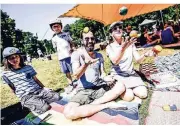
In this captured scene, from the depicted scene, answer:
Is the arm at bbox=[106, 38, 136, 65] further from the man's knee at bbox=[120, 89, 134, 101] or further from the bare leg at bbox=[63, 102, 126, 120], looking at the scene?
the bare leg at bbox=[63, 102, 126, 120]

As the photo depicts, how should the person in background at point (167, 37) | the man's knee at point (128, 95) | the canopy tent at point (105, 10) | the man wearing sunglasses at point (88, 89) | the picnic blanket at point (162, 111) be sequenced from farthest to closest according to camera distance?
the person in background at point (167, 37), the canopy tent at point (105, 10), the man's knee at point (128, 95), the man wearing sunglasses at point (88, 89), the picnic blanket at point (162, 111)

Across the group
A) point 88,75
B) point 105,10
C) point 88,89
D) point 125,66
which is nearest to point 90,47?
point 88,75

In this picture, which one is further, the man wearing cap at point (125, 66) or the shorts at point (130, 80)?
the shorts at point (130, 80)

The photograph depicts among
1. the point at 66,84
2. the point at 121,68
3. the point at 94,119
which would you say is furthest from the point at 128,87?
the point at 66,84

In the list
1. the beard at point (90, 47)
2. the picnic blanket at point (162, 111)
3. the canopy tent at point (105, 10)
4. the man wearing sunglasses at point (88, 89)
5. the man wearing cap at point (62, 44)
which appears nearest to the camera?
the picnic blanket at point (162, 111)

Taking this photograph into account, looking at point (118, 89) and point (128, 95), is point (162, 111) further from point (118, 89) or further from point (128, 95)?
point (118, 89)

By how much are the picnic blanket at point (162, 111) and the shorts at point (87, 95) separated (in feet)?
2.19

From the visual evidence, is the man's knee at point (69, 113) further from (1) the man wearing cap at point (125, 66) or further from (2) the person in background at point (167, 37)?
(2) the person in background at point (167, 37)

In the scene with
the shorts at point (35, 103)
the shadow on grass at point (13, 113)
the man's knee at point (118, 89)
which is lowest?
the shadow on grass at point (13, 113)

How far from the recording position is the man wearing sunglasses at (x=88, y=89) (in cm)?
287

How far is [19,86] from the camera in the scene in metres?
3.11

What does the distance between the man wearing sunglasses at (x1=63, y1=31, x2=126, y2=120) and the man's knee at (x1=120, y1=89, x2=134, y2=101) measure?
0.08 metres

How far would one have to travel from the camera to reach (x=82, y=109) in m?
2.84

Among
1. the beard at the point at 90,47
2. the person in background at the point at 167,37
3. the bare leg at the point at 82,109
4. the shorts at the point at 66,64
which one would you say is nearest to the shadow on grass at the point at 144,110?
the bare leg at the point at 82,109
